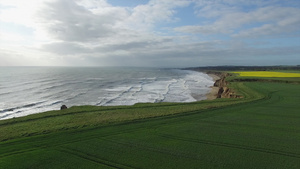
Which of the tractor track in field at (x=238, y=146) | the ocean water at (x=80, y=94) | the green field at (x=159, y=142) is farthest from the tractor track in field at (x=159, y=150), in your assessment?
the ocean water at (x=80, y=94)

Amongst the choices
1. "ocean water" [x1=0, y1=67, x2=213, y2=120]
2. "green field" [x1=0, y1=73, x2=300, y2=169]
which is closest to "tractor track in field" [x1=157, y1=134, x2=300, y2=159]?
"green field" [x1=0, y1=73, x2=300, y2=169]

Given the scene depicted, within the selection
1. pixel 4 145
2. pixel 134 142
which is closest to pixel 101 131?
pixel 134 142

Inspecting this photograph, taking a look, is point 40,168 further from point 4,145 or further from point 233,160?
point 233,160

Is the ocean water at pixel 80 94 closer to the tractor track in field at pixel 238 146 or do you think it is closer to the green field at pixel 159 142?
the green field at pixel 159 142

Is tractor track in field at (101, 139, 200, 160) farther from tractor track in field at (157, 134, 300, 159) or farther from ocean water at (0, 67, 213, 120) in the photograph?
ocean water at (0, 67, 213, 120)

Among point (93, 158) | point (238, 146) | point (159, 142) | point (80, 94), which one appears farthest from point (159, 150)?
point (80, 94)

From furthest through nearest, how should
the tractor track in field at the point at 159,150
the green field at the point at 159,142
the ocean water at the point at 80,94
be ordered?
the ocean water at the point at 80,94 < the tractor track in field at the point at 159,150 < the green field at the point at 159,142

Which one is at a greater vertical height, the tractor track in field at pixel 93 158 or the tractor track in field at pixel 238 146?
the tractor track in field at pixel 238 146

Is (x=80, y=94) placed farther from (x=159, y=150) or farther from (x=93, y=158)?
(x=159, y=150)

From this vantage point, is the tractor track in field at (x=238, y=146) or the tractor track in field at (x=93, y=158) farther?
the tractor track in field at (x=238, y=146)
